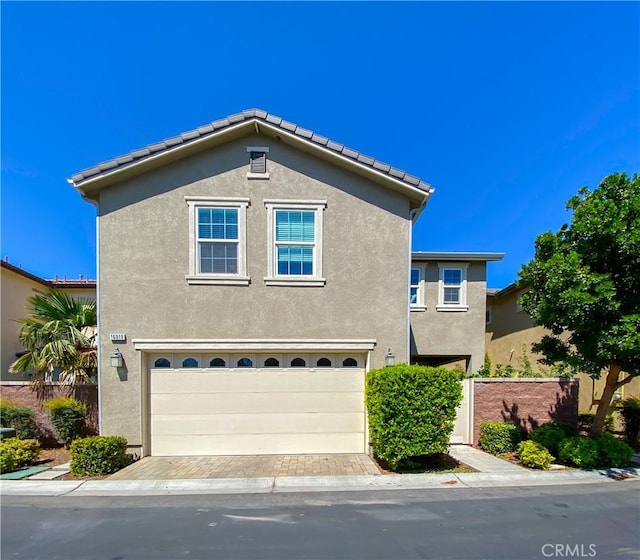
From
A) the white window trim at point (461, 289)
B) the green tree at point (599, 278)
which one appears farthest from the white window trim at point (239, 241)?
the white window trim at point (461, 289)

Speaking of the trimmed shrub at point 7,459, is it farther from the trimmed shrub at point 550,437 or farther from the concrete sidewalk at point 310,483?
the trimmed shrub at point 550,437

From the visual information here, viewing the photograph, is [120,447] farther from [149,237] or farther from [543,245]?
[543,245]

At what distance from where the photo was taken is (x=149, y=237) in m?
8.54

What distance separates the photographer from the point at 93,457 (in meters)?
7.13

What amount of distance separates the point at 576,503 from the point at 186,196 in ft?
33.6

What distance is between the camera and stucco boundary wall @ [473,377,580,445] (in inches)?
367

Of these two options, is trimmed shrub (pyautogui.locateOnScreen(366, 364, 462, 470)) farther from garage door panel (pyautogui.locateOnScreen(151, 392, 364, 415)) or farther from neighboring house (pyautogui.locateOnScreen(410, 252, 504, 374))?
neighboring house (pyautogui.locateOnScreen(410, 252, 504, 374))

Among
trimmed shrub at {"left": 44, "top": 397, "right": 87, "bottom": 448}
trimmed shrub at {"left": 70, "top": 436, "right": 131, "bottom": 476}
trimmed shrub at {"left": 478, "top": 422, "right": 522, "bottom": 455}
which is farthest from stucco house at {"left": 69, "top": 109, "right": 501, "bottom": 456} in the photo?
trimmed shrub at {"left": 478, "top": 422, "right": 522, "bottom": 455}

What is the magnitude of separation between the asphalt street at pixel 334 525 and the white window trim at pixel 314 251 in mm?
4585

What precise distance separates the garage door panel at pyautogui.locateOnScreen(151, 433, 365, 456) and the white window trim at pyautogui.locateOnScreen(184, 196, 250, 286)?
389cm

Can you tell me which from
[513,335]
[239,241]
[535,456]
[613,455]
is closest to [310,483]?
[535,456]

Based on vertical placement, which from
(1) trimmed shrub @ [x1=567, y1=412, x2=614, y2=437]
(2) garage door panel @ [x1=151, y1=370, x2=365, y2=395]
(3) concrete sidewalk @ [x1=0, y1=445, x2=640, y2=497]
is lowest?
(1) trimmed shrub @ [x1=567, y1=412, x2=614, y2=437]

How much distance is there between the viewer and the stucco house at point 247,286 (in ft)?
27.6

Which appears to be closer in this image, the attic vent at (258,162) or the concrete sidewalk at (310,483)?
the concrete sidewalk at (310,483)
